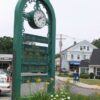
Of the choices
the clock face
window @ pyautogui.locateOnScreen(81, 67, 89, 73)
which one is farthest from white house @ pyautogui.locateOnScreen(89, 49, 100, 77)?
the clock face

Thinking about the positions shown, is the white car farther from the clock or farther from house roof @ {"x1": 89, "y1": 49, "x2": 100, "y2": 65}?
house roof @ {"x1": 89, "y1": 49, "x2": 100, "y2": 65}

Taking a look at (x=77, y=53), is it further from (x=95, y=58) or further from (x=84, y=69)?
(x=95, y=58)

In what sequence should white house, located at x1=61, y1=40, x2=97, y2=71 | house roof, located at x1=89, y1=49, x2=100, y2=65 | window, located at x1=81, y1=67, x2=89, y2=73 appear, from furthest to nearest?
white house, located at x1=61, y1=40, x2=97, y2=71
window, located at x1=81, y1=67, x2=89, y2=73
house roof, located at x1=89, y1=49, x2=100, y2=65

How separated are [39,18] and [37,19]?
15cm

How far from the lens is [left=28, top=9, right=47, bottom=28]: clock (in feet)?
51.5

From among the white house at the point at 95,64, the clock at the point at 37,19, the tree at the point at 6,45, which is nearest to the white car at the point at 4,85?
the clock at the point at 37,19

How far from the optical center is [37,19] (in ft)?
52.8

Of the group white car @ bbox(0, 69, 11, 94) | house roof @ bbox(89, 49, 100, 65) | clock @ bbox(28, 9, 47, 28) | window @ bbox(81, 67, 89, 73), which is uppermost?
house roof @ bbox(89, 49, 100, 65)

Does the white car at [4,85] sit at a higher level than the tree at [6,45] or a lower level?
lower

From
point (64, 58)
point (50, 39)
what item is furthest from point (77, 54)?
point (50, 39)

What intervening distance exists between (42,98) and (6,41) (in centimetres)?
10582

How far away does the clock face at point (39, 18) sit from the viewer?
1599 centimetres

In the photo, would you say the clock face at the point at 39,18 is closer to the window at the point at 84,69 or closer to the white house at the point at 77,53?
the window at the point at 84,69

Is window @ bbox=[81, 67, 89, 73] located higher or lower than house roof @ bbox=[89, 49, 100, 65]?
→ lower
